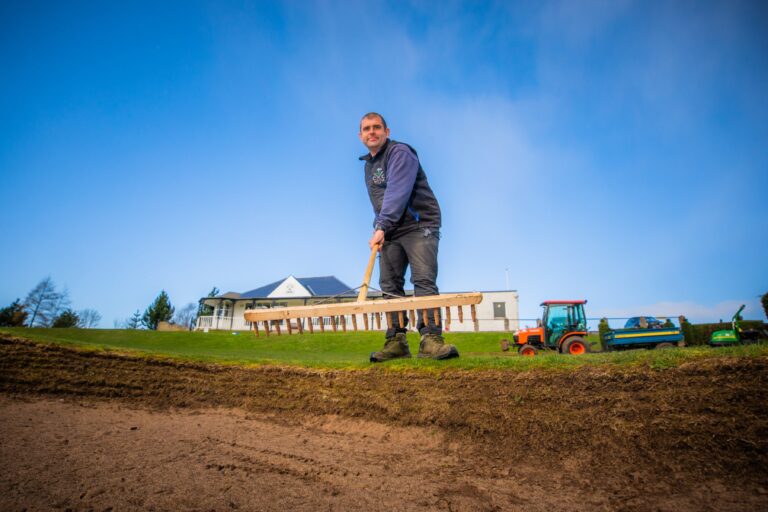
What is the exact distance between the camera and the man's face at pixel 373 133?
15.1 feet

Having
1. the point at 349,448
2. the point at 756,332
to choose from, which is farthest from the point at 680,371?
the point at 756,332

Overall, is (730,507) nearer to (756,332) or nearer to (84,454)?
(84,454)

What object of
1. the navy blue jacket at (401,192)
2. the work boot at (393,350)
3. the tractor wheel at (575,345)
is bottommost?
the tractor wheel at (575,345)

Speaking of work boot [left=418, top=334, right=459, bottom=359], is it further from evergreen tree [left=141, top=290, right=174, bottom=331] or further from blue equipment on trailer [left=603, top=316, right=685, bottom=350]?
evergreen tree [left=141, top=290, right=174, bottom=331]

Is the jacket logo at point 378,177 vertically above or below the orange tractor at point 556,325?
above

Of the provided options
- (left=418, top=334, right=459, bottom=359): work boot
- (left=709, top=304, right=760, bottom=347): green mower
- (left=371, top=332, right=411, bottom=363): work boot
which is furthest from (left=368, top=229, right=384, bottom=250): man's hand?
(left=709, top=304, right=760, bottom=347): green mower

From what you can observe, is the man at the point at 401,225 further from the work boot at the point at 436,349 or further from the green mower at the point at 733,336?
the green mower at the point at 733,336

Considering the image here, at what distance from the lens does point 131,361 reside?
5.21m

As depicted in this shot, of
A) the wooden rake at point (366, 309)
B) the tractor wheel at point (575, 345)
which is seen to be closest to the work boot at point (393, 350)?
the wooden rake at point (366, 309)

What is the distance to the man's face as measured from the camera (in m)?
4.59

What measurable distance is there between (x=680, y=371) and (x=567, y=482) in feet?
4.19

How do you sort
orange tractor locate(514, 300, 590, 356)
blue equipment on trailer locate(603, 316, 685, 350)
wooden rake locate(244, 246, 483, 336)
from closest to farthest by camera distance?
wooden rake locate(244, 246, 483, 336) → blue equipment on trailer locate(603, 316, 685, 350) → orange tractor locate(514, 300, 590, 356)

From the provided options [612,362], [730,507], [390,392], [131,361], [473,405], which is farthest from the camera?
[131,361]

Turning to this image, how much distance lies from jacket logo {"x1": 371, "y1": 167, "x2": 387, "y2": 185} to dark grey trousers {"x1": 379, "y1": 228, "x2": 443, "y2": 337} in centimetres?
82
